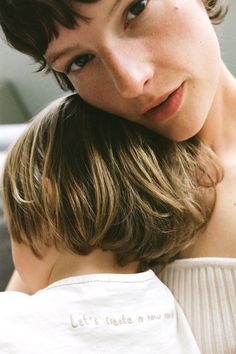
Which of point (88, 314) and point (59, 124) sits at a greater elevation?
point (59, 124)

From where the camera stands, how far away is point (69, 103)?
747 mm

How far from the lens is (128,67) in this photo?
588 millimetres

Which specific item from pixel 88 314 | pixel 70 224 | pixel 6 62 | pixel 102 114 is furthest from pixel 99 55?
pixel 6 62

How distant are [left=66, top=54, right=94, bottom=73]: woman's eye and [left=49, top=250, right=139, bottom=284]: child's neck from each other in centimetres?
28

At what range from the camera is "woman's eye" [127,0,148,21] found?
58 centimetres

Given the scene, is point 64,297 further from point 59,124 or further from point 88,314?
point 59,124

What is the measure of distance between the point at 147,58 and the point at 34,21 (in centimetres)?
15

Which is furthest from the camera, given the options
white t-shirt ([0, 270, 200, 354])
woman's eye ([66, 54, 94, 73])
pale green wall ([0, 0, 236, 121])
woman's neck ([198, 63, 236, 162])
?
pale green wall ([0, 0, 236, 121])

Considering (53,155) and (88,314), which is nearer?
(88,314)

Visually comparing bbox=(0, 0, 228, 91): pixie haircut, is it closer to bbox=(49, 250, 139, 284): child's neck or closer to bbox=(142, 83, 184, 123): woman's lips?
bbox=(142, 83, 184, 123): woman's lips

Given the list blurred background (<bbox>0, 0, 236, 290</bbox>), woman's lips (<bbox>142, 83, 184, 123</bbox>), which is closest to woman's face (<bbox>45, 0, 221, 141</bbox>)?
woman's lips (<bbox>142, 83, 184, 123</bbox>)

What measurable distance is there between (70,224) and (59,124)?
169 millimetres

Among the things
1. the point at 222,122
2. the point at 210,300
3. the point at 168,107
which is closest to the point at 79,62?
the point at 168,107

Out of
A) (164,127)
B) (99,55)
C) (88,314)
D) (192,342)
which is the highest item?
(99,55)
